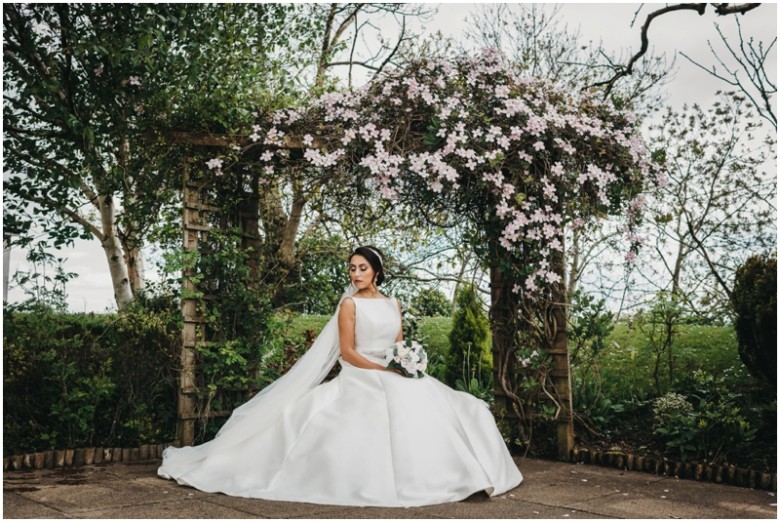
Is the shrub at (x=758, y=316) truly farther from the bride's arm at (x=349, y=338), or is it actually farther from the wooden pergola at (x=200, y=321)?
the bride's arm at (x=349, y=338)

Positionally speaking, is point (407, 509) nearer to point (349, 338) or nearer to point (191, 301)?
point (349, 338)

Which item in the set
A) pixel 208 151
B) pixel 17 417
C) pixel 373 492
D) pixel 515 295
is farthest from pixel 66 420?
pixel 515 295

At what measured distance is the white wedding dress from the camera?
4.39m

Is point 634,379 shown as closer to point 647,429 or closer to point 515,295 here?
point 647,429

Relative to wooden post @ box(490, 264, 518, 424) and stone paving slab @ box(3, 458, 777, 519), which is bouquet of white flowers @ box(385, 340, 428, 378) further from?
wooden post @ box(490, 264, 518, 424)

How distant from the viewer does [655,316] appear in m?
7.18

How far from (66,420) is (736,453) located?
5212 mm

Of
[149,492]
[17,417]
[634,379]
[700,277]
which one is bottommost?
→ [149,492]

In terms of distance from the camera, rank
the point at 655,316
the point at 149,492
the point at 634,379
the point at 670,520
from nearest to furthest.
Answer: the point at 670,520
the point at 149,492
the point at 655,316
the point at 634,379

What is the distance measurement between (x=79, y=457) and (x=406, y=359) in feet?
9.22

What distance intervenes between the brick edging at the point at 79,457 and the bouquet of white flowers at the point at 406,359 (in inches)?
95.3

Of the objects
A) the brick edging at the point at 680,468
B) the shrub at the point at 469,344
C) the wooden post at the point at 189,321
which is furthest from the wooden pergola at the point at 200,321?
the shrub at the point at 469,344

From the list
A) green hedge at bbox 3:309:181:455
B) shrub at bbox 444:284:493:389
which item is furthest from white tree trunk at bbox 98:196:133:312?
shrub at bbox 444:284:493:389

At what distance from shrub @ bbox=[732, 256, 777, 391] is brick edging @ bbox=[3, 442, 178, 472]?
491 centimetres
